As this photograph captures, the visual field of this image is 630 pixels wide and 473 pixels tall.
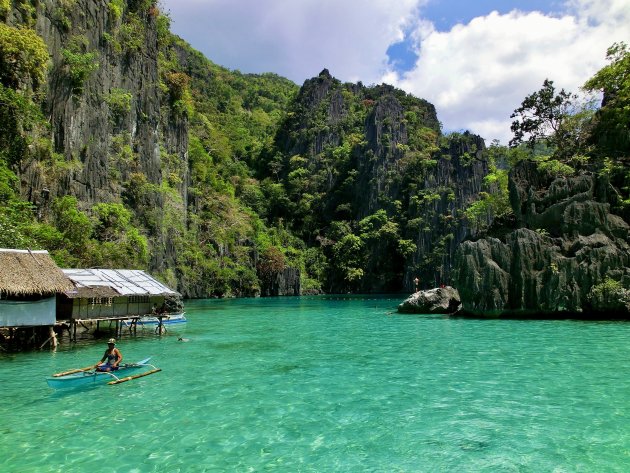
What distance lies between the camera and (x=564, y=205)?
29906mm

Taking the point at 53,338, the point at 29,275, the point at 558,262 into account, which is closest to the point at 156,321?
the point at 53,338

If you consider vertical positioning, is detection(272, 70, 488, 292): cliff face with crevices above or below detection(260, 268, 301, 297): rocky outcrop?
above

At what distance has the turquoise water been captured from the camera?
764 cm

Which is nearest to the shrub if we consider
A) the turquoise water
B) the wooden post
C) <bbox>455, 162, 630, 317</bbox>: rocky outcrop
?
the wooden post

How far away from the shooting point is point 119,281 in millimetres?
21359

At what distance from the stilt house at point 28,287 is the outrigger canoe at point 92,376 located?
5701 mm

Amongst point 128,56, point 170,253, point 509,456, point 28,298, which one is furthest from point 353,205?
point 509,456

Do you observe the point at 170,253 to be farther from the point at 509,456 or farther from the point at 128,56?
the point at 509,456

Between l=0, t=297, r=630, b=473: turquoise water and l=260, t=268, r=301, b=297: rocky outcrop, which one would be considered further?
l=260, t=268, r=301, b=297: rocky outcrop

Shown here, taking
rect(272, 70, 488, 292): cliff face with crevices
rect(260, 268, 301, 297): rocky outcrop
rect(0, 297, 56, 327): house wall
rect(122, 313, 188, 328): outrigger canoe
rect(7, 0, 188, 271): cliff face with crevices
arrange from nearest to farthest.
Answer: rect(0, 297, 56, 327): house wall
rect(122, 313, 188, 328): outrigger canoe
rect(7, 0, 188, 271): cliff face with crevices
rect(260, 268, 301, 297): rocky outcrop
rect(272, 70, 488, 292): cliff face with crevices

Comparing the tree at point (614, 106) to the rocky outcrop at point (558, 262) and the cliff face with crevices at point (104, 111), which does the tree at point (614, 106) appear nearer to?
the rocky outcrop at point (558, 262)

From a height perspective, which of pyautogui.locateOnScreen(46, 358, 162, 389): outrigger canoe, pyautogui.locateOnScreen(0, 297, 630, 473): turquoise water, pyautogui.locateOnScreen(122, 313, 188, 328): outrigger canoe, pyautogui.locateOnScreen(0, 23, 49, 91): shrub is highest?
pyautogui.locateOnScreen(0, 23, 49, 91): shrub

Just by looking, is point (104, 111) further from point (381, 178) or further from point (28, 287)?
point (381, 178)

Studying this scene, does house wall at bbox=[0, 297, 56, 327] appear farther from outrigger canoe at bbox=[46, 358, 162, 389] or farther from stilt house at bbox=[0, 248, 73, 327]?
outrigger canoe at bbox=[46, 358, 162, 389]
